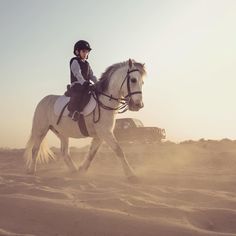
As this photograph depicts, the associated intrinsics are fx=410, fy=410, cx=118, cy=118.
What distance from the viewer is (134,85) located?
24.9ft

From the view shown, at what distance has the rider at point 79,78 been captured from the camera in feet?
27.2

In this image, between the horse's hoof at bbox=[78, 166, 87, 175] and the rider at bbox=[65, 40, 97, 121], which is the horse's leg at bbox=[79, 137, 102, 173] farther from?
the rider at bbox=[65, 40, 97, 121]

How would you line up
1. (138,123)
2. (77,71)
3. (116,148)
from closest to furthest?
(116,148) → (77,71) → (138,123)

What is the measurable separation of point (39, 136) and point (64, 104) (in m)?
1.47

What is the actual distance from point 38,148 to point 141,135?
40.5 ft

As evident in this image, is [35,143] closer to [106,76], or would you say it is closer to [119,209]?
[106,76]

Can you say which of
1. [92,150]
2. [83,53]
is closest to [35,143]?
[92,150]

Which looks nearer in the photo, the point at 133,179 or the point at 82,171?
the point at 133,179

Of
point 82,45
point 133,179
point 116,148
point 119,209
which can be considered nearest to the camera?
point 119,209

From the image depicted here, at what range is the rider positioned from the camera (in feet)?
27.2

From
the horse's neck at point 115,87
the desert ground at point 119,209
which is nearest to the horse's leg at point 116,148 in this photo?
the desert ground at point 119,209

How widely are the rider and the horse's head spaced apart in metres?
0.94

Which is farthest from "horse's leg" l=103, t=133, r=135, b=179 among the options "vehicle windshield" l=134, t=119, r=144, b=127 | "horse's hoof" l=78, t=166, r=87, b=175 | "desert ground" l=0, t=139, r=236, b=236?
"vehicle windshield" l=134, t=119, r=144, b=127

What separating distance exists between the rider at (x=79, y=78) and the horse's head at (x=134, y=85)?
0.94 meters
